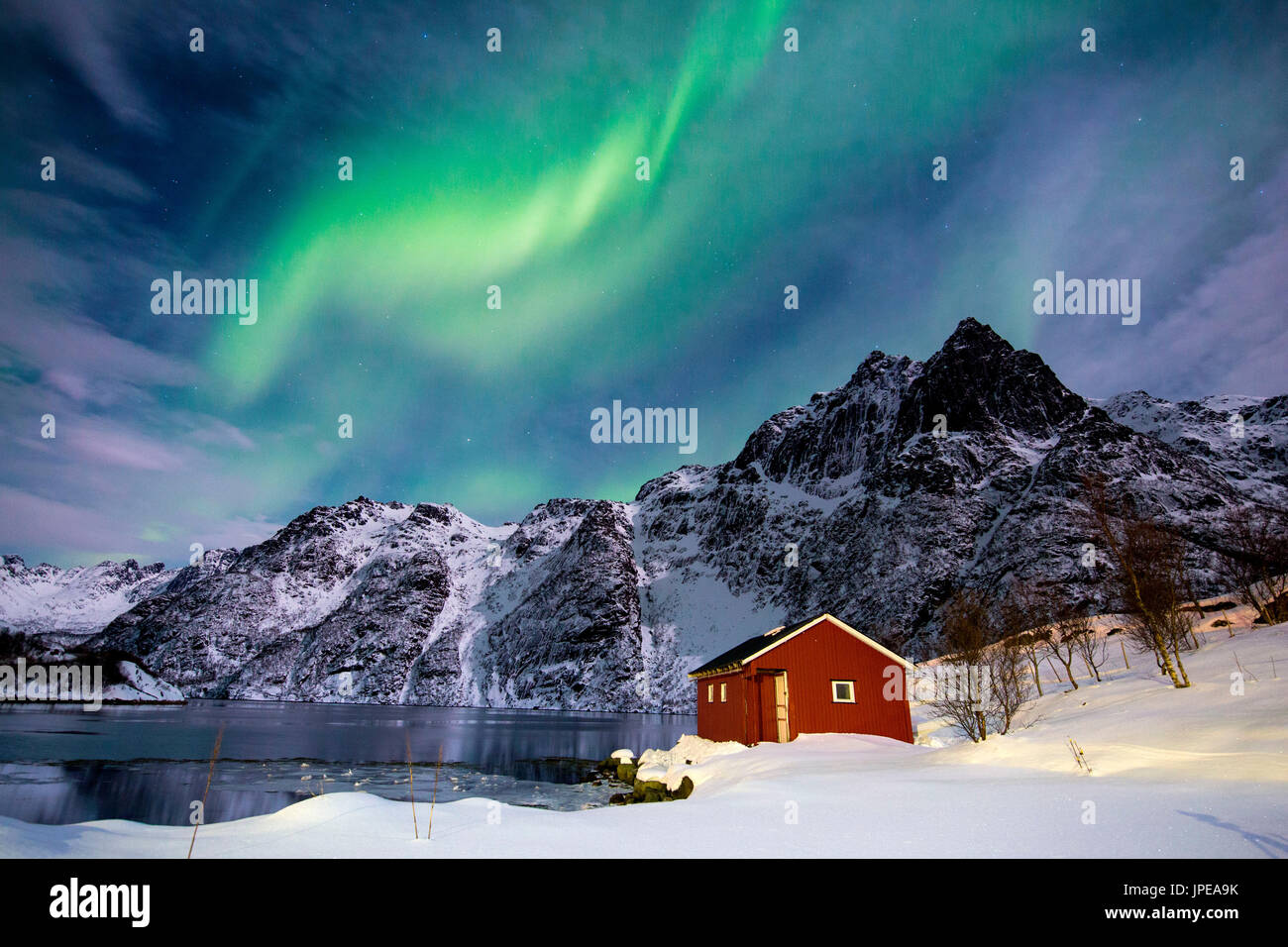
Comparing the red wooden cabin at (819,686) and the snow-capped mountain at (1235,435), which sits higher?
the snow-capped mountain at (1235,435)

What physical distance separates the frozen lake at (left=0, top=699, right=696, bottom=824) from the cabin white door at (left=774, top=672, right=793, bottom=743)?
367 inches

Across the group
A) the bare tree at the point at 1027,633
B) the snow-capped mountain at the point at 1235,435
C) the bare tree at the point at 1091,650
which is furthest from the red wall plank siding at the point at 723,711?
the snow-capped mountain at the point at 1235,435

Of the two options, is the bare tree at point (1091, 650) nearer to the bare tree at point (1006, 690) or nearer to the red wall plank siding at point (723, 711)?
the bare tree at point (1006, 690)

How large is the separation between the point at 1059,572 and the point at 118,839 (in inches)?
4749

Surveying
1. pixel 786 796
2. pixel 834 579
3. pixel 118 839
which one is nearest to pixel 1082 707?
pixel 786 796

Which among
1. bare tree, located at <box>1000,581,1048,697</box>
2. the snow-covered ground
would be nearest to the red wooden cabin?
bare tree, located at <box>1000,581,1048,697</box>

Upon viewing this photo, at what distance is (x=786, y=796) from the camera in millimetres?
16188

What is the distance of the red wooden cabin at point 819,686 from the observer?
33.6m

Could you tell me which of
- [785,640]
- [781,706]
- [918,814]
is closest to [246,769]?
[781,706]

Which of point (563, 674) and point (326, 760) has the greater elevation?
point (326, 760)

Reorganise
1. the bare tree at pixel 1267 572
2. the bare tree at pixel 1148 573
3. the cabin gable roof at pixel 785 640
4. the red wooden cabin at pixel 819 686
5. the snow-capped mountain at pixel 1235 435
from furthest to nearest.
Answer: the snow-capped mountain at pixel 1235 435 < the bare tree at pixel 1267 572 < the cabin gable roof at pixel 785 640 < the red wooden cabin at pixel 819 686 < the bare tree at pixel 1148 573

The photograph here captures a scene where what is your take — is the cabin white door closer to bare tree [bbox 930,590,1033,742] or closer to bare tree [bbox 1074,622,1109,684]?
bare tree [bbox 930,590,1033,742]
